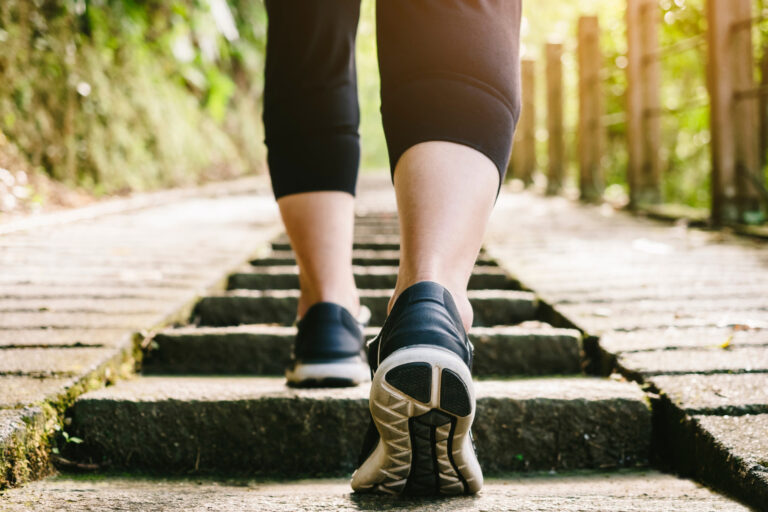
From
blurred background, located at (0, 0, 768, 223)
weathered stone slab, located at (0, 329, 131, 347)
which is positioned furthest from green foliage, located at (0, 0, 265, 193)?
weathered stone slab, located at (0, 329, 131, 347)

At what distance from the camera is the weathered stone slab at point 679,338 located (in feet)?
5.09

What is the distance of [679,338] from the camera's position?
5.27 feet

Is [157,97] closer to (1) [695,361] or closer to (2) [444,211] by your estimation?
(1) [695,361]

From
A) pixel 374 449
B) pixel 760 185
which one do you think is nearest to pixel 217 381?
pixel 374 449

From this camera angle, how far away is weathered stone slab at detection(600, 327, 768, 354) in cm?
155

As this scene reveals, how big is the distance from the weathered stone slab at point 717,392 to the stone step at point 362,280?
1.23 m

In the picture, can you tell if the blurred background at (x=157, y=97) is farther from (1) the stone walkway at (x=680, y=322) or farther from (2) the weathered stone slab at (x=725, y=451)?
(2) the weathered stone slab at (x=725, y=451)

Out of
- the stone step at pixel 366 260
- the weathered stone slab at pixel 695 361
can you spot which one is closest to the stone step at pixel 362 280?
the stone step at pixel 366 260

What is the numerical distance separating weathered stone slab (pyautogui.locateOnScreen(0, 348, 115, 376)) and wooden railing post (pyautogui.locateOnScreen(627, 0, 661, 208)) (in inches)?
164

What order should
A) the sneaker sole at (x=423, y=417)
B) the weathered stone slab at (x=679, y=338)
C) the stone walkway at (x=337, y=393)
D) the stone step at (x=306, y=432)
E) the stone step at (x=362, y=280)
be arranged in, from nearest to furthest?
the sneaker sole at (x=423, y=417) < the stone walkway at (x=337, y=393) < the stone step at (x=306, y=432) < the weathered stone slab at (x=679, y=338) < the stone step at (x=362, y=280)

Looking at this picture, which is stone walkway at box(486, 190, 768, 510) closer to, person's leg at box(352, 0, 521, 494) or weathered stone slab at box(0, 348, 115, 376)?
person's leg at box(352, 0, 521, 494)

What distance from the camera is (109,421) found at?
1310 mm

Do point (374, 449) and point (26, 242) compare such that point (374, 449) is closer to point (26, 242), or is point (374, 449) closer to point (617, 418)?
point (617, 418)

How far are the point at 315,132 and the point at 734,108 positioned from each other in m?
3.11
